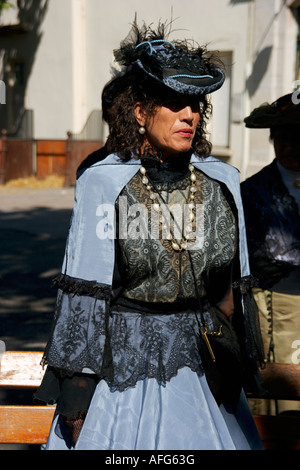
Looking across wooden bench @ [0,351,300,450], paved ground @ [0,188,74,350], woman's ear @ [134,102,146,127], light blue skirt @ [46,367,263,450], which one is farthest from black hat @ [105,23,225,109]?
paved ground @ [0,188,74,350]

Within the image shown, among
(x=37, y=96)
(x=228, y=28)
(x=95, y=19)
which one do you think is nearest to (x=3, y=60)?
(x=37, y=96)

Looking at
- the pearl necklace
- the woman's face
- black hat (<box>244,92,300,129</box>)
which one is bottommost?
the pearl necklace

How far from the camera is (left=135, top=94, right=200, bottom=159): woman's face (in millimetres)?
2271

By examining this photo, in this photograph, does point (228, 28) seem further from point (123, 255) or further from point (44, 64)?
point (123, 255)

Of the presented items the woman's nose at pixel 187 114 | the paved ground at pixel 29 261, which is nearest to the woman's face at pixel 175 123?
the woman's nose at pixel 187 114

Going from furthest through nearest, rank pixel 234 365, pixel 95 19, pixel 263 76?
pixel 95 19 → pixel 263 76 → pixel 234 365

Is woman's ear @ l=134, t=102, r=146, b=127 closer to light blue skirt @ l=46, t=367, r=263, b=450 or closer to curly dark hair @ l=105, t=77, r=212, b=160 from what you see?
curly dark hair @ l=105, t=77, r=212, b=160

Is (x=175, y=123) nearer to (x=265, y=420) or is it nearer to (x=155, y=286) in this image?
(x=155, y=286)

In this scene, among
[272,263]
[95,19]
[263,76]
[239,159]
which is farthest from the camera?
[95,19]

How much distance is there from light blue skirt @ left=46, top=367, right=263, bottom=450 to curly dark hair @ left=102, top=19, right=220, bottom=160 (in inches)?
33.7

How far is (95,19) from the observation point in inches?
643

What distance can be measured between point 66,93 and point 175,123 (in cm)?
1563

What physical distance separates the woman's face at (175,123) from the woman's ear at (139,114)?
0.15 ft

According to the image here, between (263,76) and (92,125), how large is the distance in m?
5.79
